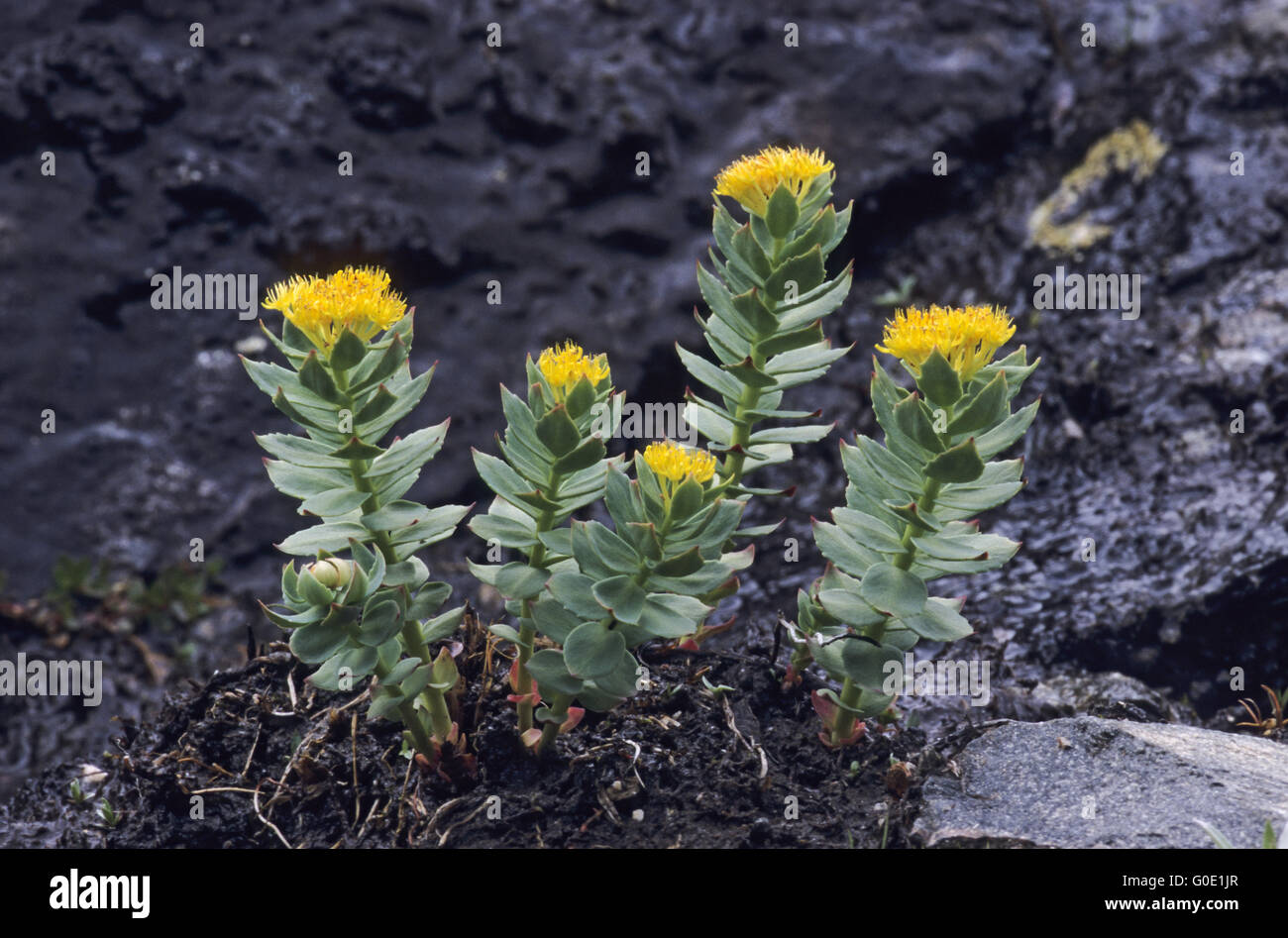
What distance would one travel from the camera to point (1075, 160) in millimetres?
5027

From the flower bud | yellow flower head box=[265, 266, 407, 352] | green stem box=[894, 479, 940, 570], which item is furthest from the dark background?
yellow flower head box=[265, 266, 407, 352]

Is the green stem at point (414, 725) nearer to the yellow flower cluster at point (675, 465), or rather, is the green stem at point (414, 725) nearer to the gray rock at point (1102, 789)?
the yellow flower cluster at point (675, 465)

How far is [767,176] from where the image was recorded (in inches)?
92.1

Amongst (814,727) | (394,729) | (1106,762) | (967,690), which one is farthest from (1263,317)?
(394,729)

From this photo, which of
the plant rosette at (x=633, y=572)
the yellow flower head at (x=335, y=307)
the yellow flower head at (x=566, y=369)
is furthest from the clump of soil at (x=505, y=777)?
the yellow flower head at (x=335, y=307)

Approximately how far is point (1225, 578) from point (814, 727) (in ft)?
5.18

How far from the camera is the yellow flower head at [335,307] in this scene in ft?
6.98

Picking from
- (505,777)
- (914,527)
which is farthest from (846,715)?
(505,777)

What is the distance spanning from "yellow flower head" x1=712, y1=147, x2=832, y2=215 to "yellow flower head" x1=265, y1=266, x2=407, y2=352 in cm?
74

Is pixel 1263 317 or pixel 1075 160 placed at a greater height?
pixel 1075 160

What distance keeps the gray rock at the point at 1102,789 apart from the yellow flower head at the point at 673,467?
97cm

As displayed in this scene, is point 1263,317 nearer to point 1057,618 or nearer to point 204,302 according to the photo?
point 1057,618

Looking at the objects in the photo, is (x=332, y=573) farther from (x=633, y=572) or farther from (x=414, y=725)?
(x=633, y=572)

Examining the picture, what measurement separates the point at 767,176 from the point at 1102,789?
1.55 m
